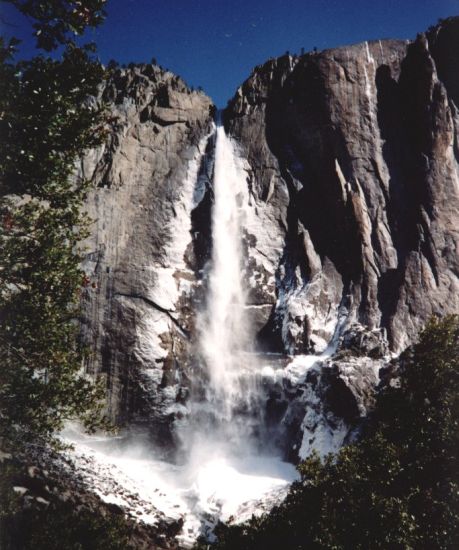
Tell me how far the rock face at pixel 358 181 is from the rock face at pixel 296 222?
0.31 feet

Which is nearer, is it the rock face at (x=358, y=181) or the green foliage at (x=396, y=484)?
the green foliage at (x=396, y=484)

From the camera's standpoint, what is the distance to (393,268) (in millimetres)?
31031

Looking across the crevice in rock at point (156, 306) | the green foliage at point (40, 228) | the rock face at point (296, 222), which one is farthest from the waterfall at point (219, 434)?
the green foliage at point (40, 228)

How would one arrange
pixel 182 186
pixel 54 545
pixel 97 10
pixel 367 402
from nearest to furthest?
pixel 97 10 → pixel 54 545 → pixel 367 402 → pixel 182 186

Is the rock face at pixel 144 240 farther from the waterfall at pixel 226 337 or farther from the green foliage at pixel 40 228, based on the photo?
the green foliage at pixel 40 228

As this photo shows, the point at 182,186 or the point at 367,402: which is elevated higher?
the point at 182,186

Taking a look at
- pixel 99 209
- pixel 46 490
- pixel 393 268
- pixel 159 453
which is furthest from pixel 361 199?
pixel 46 490

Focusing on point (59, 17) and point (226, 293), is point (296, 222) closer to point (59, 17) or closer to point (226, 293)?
point (226, 293)

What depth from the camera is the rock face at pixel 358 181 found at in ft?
98.2

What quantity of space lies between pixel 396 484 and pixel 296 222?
73.9 feet

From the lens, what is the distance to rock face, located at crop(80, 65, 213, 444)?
2862 centimetres

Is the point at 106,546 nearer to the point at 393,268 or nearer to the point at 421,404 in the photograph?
the point at 421,404

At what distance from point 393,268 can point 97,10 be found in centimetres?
2492

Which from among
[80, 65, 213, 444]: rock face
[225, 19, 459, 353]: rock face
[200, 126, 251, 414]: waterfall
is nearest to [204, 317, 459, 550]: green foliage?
[225, 19, 459, 353]: rock face
